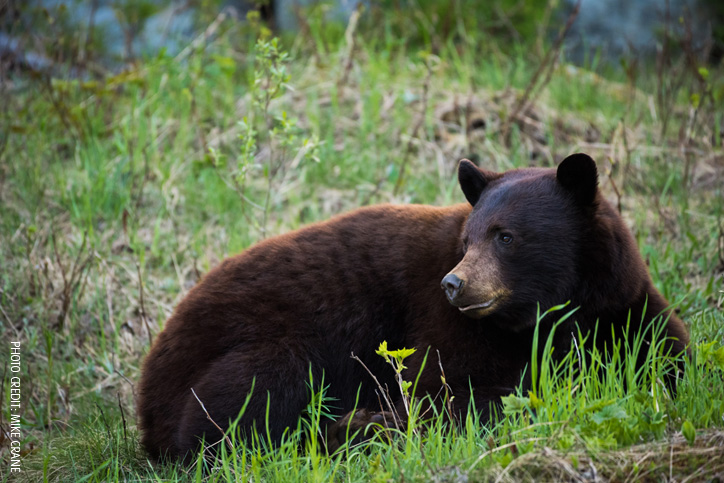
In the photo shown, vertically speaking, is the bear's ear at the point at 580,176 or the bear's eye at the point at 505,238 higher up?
the bear's ear at the point at 580,176

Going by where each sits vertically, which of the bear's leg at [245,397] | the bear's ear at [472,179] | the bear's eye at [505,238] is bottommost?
the bear's leg at [245,397]

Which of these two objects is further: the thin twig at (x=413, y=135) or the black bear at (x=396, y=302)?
the thin twig at (x=413, y=135)

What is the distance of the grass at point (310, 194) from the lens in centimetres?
280

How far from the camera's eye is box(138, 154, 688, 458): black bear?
340 centimetres

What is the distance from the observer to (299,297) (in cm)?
381

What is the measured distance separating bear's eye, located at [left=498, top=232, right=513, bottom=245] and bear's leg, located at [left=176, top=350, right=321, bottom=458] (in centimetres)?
121

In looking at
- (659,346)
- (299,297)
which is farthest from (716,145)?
(299,297)

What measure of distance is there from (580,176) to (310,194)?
3576 mm

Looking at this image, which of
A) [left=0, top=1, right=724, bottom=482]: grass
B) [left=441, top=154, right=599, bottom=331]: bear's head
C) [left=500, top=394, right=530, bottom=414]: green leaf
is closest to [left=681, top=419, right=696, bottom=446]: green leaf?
[left=0, top=1, right=724, bottom=482]: grass

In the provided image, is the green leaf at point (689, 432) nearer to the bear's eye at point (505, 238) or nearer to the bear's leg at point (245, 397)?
the bear's eye at point (505, 238)

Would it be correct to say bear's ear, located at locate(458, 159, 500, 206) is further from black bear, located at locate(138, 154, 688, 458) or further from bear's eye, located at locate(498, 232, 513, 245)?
bear's eye, located at locate(498, 232, 513, 245)

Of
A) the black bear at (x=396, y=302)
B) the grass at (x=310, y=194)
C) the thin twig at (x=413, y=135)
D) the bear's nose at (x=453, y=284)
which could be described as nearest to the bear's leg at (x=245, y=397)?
the black bear at (x=396, y=302)

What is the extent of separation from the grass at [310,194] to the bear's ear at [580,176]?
2.58ft

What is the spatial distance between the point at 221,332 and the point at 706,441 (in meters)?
2.30
